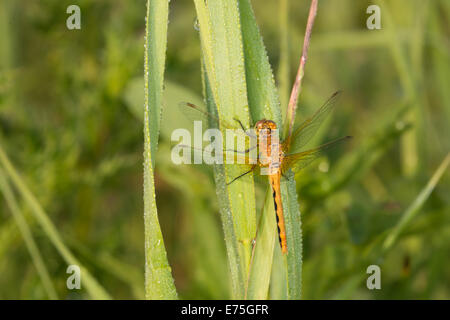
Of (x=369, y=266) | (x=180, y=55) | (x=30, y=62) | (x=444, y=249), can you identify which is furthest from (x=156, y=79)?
(x=30, y=62)

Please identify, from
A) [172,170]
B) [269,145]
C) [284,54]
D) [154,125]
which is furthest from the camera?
[172,170]

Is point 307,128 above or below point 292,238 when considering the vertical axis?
above

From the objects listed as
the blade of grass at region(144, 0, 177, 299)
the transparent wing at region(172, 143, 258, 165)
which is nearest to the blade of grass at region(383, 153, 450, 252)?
the transparent wing at region(172, 143, 258, 165)

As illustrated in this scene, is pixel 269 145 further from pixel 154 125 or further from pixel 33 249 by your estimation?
pixel 33 249

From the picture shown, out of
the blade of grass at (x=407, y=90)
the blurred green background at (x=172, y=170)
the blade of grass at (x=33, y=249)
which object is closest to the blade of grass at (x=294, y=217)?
the blurred green background at (x=172, y=170)

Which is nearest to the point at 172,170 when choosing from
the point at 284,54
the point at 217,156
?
the point at 284,54

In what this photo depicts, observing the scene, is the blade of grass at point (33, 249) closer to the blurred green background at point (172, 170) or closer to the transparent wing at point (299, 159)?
the blurred green background at point (172, 170)

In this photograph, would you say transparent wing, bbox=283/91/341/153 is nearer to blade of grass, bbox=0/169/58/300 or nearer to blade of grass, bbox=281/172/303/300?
blade of grass, bbox=281/172/303/300
